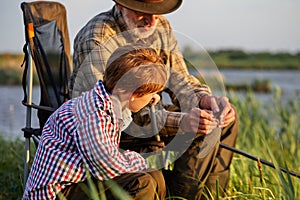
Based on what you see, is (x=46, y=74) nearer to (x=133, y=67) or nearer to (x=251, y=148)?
(x=133, y=67)

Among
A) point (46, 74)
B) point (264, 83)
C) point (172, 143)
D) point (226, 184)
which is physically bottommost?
point (264, 83)

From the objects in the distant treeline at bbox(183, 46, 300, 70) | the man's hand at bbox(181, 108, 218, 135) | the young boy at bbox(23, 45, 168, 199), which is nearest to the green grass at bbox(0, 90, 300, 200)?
the man's hand at bbox(181, 108, 218, 135)

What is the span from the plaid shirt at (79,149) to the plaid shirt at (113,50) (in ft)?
1.82

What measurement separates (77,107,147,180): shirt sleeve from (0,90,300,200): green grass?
0.64m

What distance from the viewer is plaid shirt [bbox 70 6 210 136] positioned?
9.32 feet

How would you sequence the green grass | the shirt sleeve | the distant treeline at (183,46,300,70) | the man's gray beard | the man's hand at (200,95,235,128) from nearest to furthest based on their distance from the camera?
the shirt sleeve, the man's hand at (200,95,235,128), the man's gray beard, the green grass, the distant treeline at (183,46,300,70)

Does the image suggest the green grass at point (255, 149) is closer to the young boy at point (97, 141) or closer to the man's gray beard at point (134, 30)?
the young boy at point (97, 141)

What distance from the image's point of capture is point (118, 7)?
3000 mm

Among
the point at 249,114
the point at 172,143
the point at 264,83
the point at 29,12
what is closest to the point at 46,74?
the point at 29,12

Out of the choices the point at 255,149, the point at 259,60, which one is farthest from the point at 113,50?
the point at 259,60

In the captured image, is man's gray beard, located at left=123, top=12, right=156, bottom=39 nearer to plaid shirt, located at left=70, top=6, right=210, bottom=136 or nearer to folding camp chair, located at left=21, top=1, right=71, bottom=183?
plaid shirt, located at left=70, top=6, right=210, bottom=136

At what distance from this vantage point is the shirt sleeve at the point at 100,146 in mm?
2152

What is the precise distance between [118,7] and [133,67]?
799 millimetres

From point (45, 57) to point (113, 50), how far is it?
394 mm
